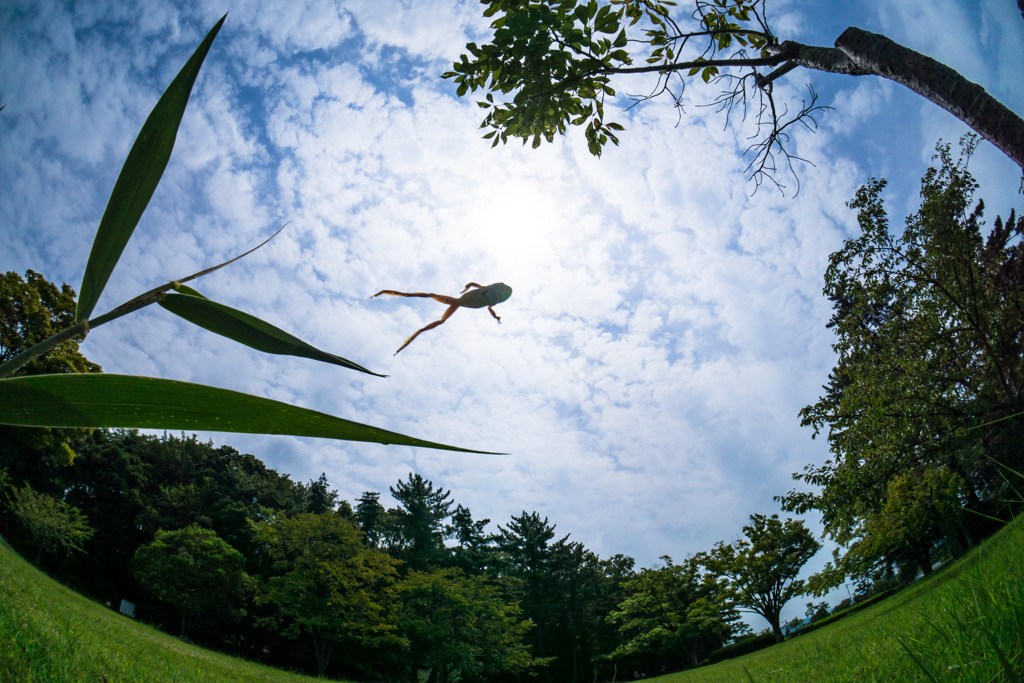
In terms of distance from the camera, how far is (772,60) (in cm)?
267

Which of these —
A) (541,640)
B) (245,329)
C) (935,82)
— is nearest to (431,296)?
(245,329)

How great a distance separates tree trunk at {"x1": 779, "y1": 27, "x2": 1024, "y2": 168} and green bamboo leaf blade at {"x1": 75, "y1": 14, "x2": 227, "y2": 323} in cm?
269

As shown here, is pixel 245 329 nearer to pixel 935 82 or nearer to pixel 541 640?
pixel 935 82

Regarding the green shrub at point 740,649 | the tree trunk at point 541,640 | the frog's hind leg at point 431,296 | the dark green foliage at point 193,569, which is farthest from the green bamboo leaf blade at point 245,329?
the tree trunk at point 541,640

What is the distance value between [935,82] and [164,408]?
2858 millimetres

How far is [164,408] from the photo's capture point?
1.22 feet

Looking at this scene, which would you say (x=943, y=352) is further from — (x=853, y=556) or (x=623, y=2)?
(x=853, y=556)

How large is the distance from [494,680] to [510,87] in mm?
27848

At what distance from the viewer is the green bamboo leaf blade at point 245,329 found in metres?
0.38

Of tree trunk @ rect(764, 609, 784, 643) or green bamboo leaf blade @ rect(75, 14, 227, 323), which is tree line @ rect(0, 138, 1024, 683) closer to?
tree trunk @ rect(764, 609, 784, 643)

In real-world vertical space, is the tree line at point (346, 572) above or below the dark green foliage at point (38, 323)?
below

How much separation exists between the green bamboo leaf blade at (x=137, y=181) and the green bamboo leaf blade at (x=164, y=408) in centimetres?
7

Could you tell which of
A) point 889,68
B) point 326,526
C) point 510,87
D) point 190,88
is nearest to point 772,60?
point 889,68

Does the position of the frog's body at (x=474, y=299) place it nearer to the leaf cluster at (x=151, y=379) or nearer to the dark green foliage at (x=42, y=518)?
the leaf cluster at (x=151, y=379)
